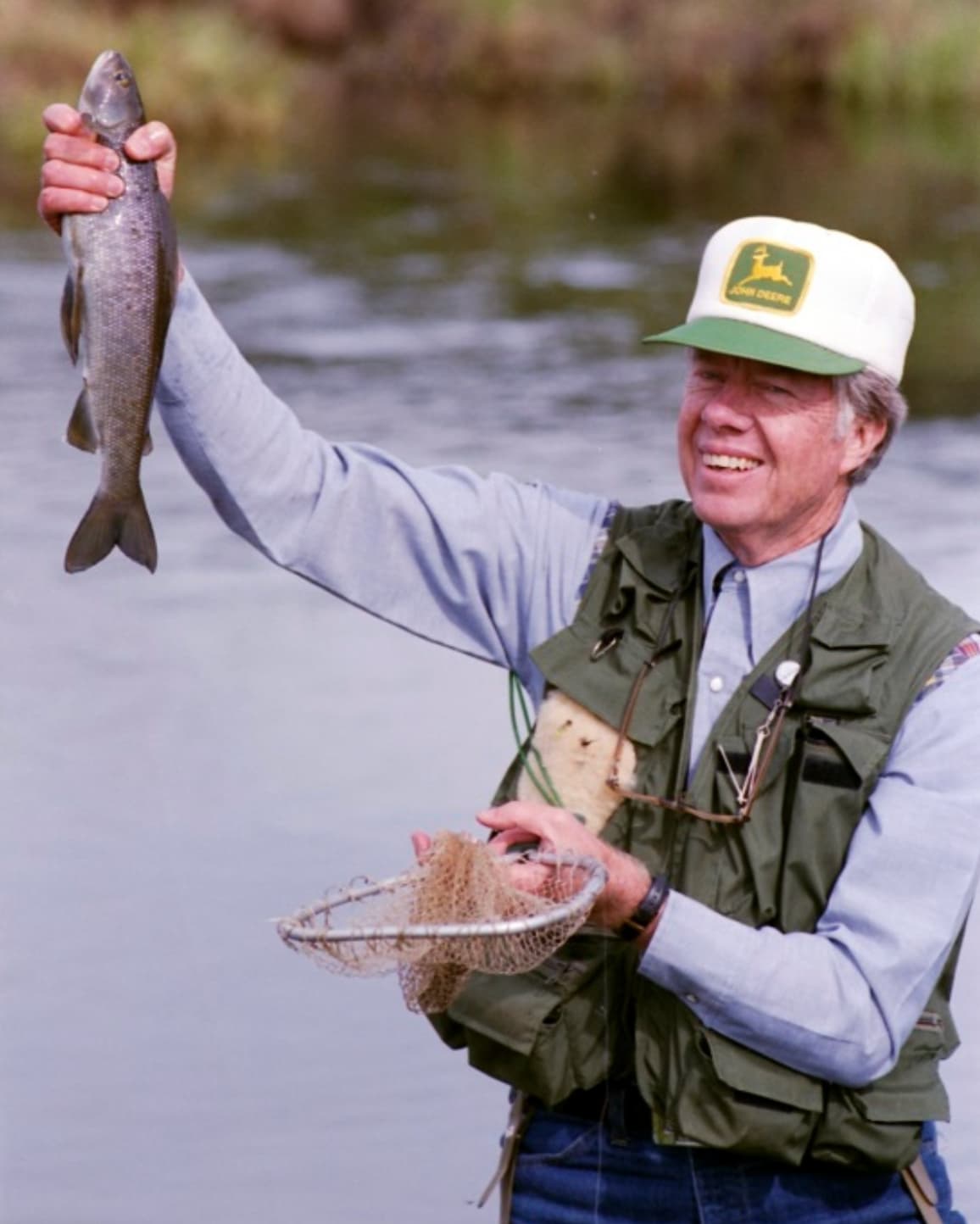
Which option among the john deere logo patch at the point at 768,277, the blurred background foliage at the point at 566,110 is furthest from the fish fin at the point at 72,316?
the blurred background foliage at the point at 566,110

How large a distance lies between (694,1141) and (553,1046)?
220 millimetres

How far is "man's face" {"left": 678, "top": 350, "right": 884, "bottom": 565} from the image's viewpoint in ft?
12.3

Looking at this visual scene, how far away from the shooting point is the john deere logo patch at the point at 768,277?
12.3 ft

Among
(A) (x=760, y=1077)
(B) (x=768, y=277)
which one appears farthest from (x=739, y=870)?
(B) (x=768, y=277)

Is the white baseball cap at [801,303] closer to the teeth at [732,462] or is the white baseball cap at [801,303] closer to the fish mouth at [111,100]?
the teeth at [732,462]

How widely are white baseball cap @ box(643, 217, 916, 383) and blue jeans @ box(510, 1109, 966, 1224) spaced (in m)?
1.05

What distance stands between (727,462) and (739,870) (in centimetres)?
55

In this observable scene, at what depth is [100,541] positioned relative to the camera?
3848 mm

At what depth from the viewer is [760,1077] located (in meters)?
3.53

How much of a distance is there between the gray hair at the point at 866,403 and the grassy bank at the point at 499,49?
26.1 metres

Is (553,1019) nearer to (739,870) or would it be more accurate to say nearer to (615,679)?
(739,870)

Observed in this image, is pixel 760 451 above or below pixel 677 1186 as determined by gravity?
above

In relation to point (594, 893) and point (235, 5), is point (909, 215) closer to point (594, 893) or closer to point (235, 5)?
point (594, 893)

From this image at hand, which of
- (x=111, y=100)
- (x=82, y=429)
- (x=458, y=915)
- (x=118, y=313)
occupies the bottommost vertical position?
(x=458, y=915)
